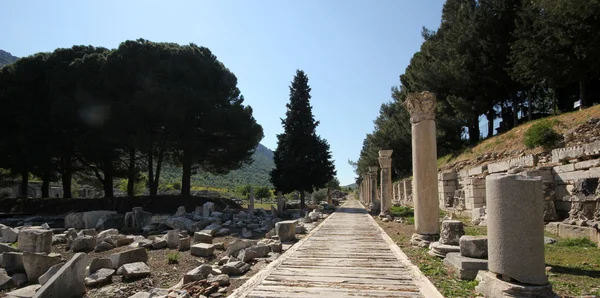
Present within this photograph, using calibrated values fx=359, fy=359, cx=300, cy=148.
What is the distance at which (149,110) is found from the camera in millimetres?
29359

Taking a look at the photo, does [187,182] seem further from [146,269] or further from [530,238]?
[530,238]

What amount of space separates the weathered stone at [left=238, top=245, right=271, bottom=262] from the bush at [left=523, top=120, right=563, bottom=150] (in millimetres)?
11856

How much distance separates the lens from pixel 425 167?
1080 cm

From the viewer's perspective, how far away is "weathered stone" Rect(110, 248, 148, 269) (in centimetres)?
894

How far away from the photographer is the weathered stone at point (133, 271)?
26.5 feet

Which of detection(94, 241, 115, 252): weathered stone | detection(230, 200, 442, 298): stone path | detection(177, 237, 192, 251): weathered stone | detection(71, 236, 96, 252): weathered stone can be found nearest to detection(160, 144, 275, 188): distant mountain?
detection(71, 236, 96, 252): weathered stone

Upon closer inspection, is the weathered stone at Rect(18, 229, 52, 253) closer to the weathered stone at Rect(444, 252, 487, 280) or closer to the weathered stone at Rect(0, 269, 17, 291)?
the weathered stone at Rect(0, 269, 17, 291)

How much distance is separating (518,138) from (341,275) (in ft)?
52.5

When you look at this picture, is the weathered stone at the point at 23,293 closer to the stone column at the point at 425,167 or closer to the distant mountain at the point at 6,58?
the stone column at the point at 425,167

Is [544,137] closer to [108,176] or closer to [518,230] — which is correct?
[518,230]

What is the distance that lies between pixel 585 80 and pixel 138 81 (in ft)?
105

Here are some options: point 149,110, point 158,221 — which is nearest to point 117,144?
point 149,110

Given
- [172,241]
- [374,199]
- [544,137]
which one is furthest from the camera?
[374,199]

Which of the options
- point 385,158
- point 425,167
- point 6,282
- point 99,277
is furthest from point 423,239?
point 385,158
